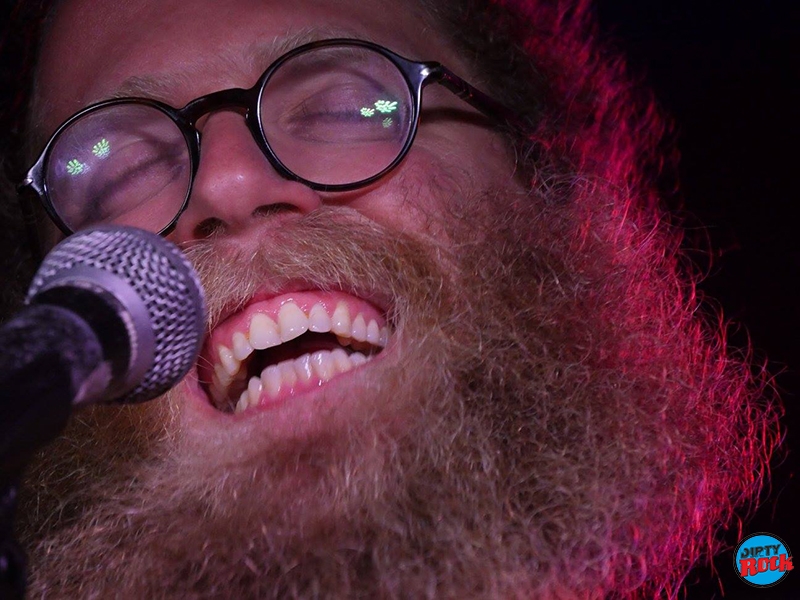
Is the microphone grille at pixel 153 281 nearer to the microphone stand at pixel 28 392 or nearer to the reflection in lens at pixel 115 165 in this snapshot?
the microphone stand at pixel 28 392

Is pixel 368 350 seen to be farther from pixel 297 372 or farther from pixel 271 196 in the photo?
pixel 271 196

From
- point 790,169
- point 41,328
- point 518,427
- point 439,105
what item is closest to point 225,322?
point 518,427

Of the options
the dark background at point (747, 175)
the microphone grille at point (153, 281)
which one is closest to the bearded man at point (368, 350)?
the microphone grille at point (153, 281)

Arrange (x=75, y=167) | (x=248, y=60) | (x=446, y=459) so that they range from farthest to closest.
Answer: (x=75, y=167) → (x=248, y=60) → (x=446, y=459)

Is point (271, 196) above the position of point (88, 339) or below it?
below

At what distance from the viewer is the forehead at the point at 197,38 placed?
138cm

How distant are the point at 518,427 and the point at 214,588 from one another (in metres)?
0.47

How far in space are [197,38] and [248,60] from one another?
127mm

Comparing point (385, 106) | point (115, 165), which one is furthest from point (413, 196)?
point (115, 165)

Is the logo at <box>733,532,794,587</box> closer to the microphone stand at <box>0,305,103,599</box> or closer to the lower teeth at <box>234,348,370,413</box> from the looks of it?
the lower teeth at <box>234,348,370,413</box>

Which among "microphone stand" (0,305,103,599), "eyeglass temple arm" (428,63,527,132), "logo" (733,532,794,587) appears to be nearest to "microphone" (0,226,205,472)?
"microphone stand" (0,305,103,599)

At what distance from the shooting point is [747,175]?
7.25 ft

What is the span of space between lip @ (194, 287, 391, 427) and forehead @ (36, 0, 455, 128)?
43cm

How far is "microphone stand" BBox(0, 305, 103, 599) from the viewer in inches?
17.7
